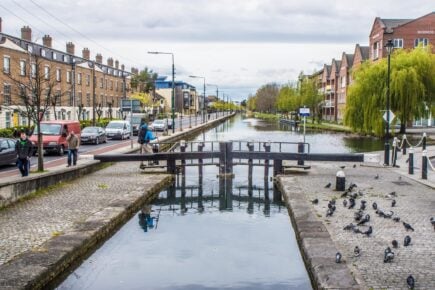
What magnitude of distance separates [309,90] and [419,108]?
4446cm

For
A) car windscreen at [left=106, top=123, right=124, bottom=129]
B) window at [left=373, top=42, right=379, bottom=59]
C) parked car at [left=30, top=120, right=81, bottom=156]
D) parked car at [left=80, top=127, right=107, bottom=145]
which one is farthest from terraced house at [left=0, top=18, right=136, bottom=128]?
window at [left=373, top=42, right=379, bottom=59]

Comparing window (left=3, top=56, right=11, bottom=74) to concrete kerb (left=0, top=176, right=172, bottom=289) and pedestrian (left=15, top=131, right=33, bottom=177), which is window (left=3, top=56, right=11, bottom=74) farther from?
concrete kerb (left=0, top=176, right=172, bottom=289)

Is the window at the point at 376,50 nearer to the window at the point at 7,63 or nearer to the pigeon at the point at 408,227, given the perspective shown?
the window at the point at 7,63

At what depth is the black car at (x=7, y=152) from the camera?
22562 millimetres

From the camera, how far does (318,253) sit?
10.1 metres

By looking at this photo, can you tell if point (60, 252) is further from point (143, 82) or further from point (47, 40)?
point (143, 82)

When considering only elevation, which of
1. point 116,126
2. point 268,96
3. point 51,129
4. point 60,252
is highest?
point 268,96

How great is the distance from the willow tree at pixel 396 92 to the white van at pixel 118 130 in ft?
65.5

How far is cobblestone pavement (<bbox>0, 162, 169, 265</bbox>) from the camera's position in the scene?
11.2 metres

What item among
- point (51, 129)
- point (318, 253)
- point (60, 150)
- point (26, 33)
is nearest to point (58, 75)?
point (26, 33)

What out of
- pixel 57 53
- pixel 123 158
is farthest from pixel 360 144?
pixel 57 53

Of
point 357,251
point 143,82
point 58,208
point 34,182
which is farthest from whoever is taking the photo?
point 143,82

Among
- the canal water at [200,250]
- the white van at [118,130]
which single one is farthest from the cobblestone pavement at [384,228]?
the white van at [118,130]

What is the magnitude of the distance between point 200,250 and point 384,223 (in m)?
4.53
